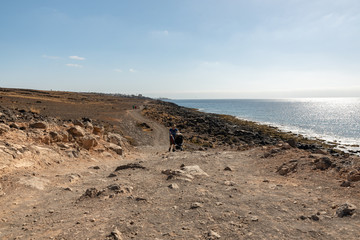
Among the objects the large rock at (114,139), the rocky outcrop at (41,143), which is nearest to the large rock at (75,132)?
the rocky outcrop at (41,143)

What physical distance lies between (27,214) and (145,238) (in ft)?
14.0

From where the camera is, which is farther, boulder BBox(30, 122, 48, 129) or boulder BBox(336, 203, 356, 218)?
boulder BBox(30, 122, 48, 129)

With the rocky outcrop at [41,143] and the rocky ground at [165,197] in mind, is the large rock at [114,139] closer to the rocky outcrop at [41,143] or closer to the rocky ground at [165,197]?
the rocky outcrop at [41,143]

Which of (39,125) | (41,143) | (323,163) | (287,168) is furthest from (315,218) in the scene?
(39,125)

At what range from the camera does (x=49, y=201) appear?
27.7 feet

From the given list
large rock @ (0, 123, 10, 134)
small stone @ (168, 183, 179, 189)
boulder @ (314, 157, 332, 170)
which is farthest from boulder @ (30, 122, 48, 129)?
boulder @ (314, 157, 332, 170)

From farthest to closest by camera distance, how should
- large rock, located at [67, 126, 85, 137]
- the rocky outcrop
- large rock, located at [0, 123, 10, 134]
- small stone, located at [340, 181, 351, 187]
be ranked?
1. large rock, located at [67, 126, 85, 137]
2. large rock, located at [0, 123, 10, 134]
3. the rocky outcrop
4. small stone, located at [340, 181, 351, 187]

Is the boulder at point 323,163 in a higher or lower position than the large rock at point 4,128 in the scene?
lower

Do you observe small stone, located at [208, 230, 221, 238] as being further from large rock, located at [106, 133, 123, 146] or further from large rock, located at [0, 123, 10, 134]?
large rock, located at [106, 133, 123, 146]

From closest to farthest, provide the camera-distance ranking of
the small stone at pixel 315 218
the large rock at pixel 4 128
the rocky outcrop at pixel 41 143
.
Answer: the small stone at pixel 315 218
the rocky outcrop at pixel 41 143
the large rock at pixel 4 128

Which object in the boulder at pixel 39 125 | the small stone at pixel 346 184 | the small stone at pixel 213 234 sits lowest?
the small stone at pixel 213 234

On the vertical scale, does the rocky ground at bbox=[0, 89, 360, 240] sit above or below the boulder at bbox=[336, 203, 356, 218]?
below

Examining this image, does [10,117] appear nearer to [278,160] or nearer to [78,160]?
[78,160]

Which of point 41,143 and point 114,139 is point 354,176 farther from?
point 114,139
